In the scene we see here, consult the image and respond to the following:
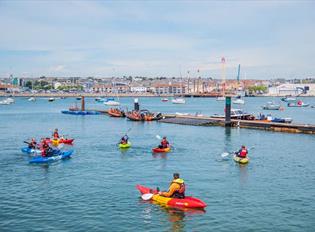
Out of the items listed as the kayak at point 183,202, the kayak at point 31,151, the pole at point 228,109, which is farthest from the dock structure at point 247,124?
the kayak at point 183,202

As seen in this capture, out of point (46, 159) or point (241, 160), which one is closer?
point (241, 160)

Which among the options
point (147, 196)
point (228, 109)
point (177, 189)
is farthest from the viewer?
point (228, 109)

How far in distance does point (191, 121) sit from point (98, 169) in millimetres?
48264

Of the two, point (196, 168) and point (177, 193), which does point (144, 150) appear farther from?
point (177, 193)

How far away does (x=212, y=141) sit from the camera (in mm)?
59469

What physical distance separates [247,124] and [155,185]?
46.6 meters

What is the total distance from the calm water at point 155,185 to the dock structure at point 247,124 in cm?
1259

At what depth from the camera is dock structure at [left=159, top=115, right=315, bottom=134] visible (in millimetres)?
68875

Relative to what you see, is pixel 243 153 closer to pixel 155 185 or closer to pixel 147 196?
pixel 155 185

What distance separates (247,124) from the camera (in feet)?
254

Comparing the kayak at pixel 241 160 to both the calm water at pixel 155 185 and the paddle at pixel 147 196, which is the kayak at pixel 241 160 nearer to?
the calm water at pixel 155 185

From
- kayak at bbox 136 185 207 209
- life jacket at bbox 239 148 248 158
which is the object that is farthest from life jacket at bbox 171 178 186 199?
life jacket at bbox 239 148 248 158

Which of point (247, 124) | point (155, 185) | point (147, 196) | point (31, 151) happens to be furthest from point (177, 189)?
point (247, 124)

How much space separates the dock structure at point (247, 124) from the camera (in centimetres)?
6888
